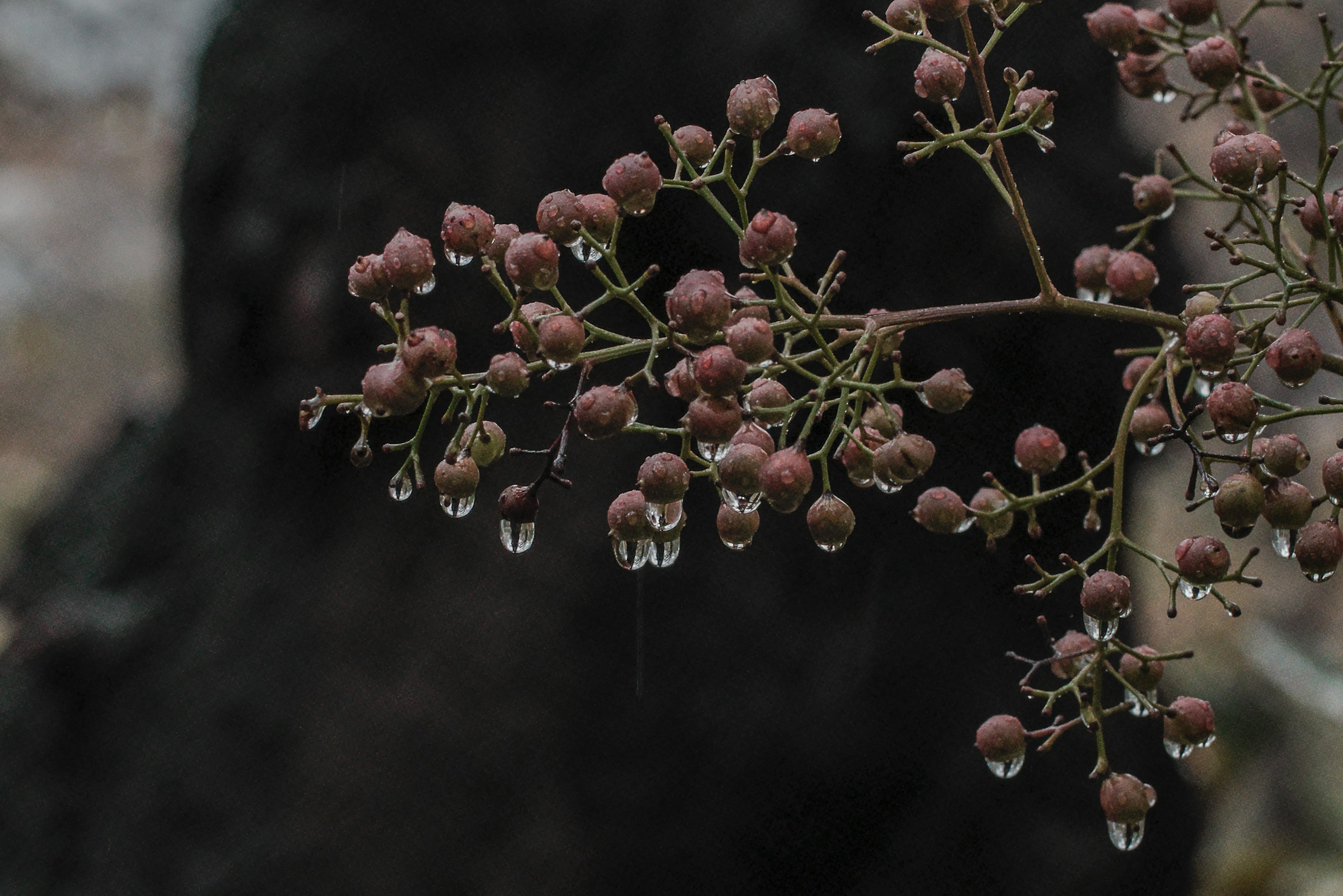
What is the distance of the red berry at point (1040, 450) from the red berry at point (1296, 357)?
0.16m

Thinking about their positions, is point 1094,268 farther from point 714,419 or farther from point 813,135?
point 714,419

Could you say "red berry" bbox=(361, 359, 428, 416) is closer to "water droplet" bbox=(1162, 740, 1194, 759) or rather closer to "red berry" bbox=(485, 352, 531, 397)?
"red berry" bbox=(485, 352, 531, 397)

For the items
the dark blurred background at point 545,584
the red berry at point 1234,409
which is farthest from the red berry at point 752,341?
the dark blurred background at point 545,584

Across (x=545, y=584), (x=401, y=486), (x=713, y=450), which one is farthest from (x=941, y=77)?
(x=545, y=584)

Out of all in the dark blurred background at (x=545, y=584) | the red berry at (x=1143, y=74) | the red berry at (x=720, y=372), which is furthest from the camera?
the dark blurred background at (x=545, y=584)

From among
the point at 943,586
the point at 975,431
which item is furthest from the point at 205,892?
the point at 975,431

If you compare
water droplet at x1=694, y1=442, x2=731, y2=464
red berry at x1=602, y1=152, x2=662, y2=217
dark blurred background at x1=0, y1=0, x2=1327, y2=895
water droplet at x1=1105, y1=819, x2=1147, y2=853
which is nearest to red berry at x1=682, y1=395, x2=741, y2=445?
water droplet at x1=694, y1=442, x2=731, y2=464

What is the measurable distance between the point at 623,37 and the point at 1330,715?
6.84 ft

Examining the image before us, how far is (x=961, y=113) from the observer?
1.49 m

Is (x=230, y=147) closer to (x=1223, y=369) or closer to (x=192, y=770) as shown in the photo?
(x=192, y=770)

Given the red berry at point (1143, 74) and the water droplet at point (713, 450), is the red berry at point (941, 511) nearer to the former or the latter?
the water droplet at point (713, 450)

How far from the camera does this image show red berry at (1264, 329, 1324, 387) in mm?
469

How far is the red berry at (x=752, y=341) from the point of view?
17.7 inches

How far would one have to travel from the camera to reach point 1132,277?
62 centimetres
